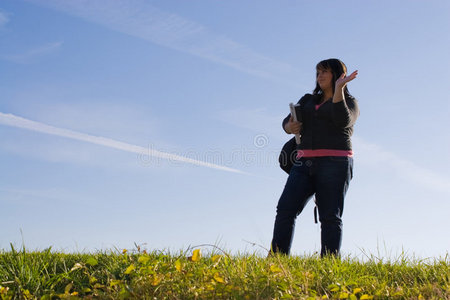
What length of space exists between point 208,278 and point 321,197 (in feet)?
8.01

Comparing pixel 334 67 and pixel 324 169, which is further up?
pixel 334 67

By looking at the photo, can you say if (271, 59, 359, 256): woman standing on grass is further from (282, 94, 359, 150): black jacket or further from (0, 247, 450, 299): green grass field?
(0, 247, 450, 299): green grass field

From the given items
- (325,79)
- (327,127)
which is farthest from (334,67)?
(327,127)

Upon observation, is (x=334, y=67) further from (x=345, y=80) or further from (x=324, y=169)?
(x=324, y=169)

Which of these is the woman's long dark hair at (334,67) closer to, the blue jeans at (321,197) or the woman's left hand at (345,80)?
the woman's left hand at (345,80)

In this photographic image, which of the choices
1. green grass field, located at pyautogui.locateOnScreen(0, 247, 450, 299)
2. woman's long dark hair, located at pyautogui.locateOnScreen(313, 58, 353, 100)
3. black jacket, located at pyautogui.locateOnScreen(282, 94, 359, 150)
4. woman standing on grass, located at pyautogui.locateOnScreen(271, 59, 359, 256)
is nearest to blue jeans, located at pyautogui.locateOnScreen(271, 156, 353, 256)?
Answer: woman standing on grass, located at pyautogui.locateOnScreen(271, 59, 359, 256)

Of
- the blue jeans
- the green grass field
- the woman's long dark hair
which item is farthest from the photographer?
the woman's long dark hair

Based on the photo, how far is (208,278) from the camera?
13.1ft

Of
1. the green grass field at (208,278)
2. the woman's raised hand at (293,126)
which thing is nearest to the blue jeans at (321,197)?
the woman's raised hand at (293,126)

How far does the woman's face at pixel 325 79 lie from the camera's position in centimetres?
620

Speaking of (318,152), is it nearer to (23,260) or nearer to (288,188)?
(288,188)

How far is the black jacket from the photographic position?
593 cm

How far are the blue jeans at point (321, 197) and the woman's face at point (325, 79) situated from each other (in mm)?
948

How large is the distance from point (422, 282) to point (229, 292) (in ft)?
7.34
